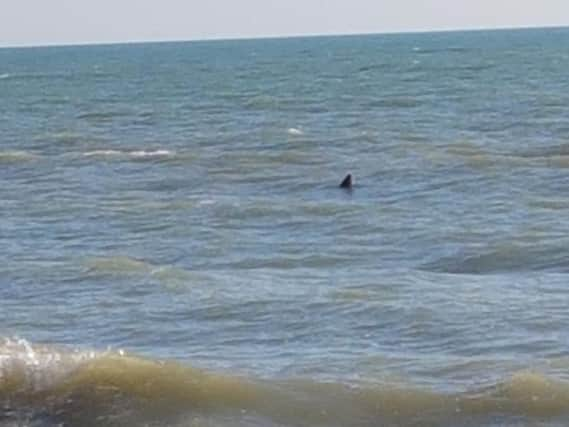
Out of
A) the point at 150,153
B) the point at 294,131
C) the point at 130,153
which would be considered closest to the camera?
the point at 150,153

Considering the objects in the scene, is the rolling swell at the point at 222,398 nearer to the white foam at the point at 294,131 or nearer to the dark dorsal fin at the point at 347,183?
the dark dorsal fin at the point at 347,183

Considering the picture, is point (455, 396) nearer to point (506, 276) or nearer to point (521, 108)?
point (506, 276)

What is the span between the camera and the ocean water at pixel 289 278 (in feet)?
45.2

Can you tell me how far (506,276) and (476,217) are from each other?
5302mm

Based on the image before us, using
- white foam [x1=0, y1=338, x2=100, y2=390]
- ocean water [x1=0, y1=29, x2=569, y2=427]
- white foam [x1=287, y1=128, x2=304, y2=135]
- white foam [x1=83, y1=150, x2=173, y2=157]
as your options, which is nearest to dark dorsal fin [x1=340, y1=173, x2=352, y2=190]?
ocean water [x1=0, y1=29, x2=569, y2=427]

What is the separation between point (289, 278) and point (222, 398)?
18.7 ft

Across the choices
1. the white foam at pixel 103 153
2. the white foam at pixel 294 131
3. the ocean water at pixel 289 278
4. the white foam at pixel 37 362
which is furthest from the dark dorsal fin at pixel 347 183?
the white foam at pixel 37 362

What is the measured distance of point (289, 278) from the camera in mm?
19406

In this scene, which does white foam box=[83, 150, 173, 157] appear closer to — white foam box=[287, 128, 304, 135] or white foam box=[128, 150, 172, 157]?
white foam box=[128, 150, 172, 157]

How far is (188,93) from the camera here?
70625 mm

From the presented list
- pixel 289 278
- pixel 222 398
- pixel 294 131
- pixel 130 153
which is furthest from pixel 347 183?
pixel 222 398

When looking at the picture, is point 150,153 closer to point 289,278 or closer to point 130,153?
point 130,153

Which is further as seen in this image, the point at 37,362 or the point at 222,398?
the point at 37,362

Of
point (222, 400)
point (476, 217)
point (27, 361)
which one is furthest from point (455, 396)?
point (476, 217)
